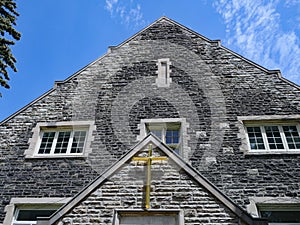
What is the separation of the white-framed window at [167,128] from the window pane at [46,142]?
11.3 ft

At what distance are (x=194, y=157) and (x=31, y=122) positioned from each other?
21.2 feet

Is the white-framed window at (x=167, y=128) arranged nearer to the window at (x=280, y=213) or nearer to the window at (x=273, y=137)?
the window at (x=273, y=137)

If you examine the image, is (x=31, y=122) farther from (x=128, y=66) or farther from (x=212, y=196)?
(x=212, y=196)

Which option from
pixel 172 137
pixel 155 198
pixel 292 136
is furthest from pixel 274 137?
pixel 155 198

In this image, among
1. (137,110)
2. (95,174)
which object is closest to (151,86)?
(137,110)

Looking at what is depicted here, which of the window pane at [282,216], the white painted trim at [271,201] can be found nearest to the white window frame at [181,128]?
the white painted trim at [271,201]

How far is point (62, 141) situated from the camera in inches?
436

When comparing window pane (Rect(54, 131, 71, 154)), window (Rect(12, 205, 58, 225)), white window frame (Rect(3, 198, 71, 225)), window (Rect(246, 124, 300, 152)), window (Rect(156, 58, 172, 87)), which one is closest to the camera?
white window frame (Rect(3, 198, 71, 225))

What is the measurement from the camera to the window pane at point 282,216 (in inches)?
333

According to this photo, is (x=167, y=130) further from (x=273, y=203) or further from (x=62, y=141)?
(x=273, y=203)

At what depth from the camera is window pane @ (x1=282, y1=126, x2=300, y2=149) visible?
9.97m

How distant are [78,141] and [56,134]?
103cm

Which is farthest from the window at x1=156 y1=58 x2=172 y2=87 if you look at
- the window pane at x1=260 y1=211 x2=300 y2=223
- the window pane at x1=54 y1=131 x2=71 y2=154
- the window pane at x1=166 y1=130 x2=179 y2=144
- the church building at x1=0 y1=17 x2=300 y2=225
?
the window pane at x1=260 y1=211 x2=300 y2=223

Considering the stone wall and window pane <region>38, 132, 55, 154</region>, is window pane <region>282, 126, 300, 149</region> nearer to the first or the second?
the stone wall
